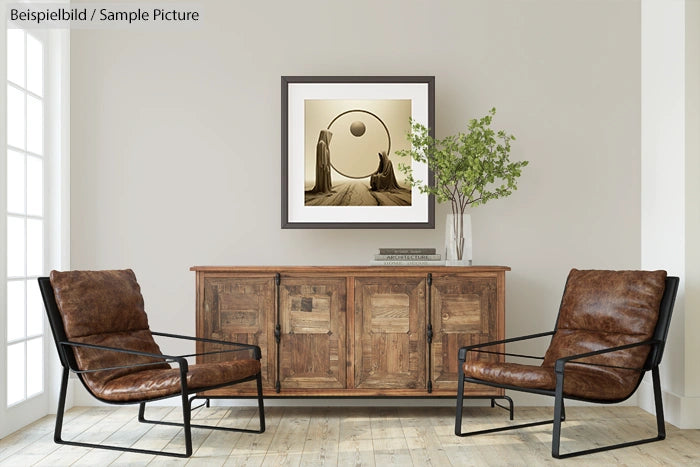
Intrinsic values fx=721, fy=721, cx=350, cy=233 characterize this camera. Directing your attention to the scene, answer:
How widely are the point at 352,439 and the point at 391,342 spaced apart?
0.64 m

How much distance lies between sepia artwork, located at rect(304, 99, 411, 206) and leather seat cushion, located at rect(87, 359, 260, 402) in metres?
1.43

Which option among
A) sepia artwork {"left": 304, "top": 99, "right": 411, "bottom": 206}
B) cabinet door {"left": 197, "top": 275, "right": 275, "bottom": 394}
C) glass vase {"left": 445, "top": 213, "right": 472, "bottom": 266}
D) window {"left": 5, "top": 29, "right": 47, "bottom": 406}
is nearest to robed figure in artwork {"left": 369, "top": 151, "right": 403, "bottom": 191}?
sepia artwork {"left": 304, "top": 99, "right": 411, "bottom": 206}

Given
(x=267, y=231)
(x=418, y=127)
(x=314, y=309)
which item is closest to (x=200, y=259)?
(x=267, y=231)

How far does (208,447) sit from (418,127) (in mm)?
2272

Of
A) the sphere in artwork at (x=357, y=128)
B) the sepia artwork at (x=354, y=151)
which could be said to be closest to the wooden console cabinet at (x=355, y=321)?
the sepia artwork at (x=354, y=151)

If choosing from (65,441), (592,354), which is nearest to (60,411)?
(65,441)

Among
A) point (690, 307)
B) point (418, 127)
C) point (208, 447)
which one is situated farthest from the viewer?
point (418, 127)

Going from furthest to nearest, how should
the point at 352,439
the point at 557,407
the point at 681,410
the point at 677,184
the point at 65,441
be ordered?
the point at 677,184 → the point at 681,410 → the point at 352,439 → the point at 65,441 → the point at 557,407

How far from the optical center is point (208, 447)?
3.73 meters

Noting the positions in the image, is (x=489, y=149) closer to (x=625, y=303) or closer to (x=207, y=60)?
(x=625, y=303)

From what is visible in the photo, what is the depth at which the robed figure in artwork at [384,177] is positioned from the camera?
4.71 m

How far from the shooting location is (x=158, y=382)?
352 cm

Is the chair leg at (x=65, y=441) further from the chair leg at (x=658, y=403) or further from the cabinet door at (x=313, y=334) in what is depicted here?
the chair leg at (x=658, y=403)

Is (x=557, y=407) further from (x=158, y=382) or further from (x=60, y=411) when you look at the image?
(x=60, y=411)
